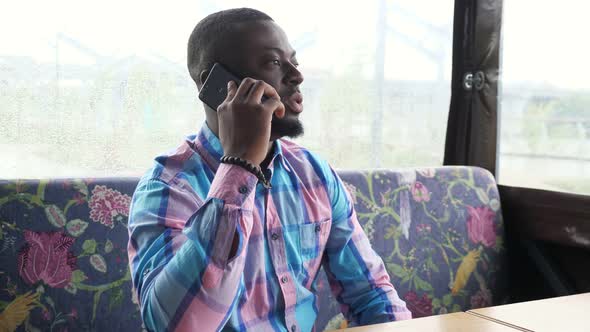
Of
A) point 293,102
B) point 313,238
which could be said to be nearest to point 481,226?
point 313,238

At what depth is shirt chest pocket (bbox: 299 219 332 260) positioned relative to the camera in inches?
54.4

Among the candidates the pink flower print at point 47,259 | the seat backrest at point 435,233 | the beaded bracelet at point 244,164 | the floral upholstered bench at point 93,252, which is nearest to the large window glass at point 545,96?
the seat backrest at point 435,233

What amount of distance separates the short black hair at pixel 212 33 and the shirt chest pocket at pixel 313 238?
0.40 metres

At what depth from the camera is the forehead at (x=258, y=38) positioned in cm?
138

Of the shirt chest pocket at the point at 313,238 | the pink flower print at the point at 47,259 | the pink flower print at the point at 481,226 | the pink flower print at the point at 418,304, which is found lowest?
the pink flower print at the point at 418,304

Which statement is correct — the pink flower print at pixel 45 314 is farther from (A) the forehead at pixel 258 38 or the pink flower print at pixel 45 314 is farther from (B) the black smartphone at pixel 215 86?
(A) the forehead at pixel 258 38

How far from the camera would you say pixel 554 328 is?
1109 millimetres

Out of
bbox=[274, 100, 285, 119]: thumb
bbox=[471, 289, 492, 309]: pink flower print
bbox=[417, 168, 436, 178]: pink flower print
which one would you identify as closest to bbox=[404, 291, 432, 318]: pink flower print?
bbox=[471, 289, 492, 309]: pink flower print

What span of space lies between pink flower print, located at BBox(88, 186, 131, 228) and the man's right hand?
0.60 meters

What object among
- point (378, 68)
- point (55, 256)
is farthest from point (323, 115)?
point (55, 256)

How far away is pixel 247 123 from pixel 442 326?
48 centimetres

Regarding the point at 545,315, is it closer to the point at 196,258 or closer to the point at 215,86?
the point at 196,258

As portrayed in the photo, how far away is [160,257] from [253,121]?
29 cm

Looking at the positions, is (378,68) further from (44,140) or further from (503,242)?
(44,140)
